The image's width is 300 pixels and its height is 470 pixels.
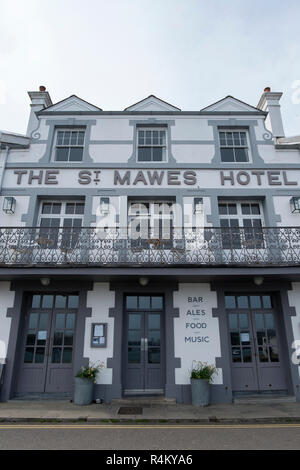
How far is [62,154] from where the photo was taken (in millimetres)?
10586

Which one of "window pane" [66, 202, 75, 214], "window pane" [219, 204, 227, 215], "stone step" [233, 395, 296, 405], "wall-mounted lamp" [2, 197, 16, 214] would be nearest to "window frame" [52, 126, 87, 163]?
"window pane" [66, 202, 75, 214]

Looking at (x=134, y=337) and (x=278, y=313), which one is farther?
(x=278, y=313)

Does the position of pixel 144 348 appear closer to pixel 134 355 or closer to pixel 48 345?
pixel 134 355

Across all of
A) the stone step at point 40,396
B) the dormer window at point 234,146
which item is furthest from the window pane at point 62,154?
the stone step at point 40,396

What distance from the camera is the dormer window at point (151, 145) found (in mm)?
10562

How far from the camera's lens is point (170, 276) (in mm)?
8211

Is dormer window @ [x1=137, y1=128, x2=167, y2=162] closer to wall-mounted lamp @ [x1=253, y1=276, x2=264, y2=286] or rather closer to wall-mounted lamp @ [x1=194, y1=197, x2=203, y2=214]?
wall-mounted lamp @ [x1=194, y1=197, x2=203, y2=214]

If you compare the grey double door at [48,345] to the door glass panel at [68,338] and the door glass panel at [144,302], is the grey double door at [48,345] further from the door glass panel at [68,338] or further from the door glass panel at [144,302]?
the door glass panel at [144,302]

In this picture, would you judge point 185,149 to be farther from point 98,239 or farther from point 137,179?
point 98,239

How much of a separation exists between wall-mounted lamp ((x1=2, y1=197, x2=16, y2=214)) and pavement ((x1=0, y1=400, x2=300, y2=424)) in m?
5.71

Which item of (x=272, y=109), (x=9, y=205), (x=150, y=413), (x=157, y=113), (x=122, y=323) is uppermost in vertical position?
(x=272, y=109)

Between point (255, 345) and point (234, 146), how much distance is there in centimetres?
718

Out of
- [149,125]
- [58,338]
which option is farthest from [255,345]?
[149,125]
